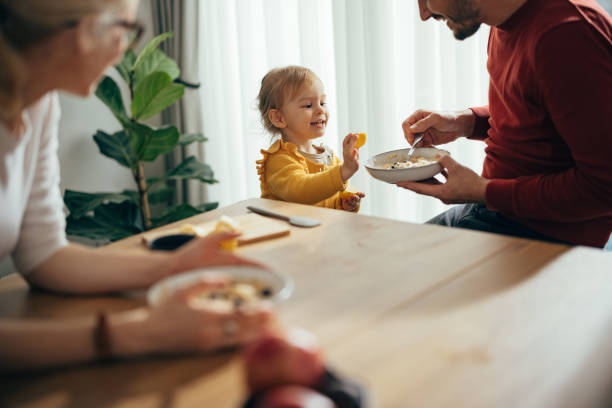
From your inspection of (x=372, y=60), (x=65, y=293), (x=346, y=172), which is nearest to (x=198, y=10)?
(x=372, y=60)

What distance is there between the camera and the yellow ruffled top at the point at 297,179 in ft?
6.04

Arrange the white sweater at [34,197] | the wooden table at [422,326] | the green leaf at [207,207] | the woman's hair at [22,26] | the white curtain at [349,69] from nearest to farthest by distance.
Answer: the wooden table at [422,326], the woman's hair at [22,26], the white sweater at [34,197], the white curtain at [349,69], the green leaf at [207,207]

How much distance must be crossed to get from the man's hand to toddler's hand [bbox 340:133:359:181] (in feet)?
0.71

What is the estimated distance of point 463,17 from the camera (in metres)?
1.70

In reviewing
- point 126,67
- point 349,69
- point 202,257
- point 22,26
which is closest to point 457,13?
point 349,69

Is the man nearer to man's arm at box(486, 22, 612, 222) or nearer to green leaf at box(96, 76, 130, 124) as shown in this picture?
man's arm at box(486, 22, 612, 222)

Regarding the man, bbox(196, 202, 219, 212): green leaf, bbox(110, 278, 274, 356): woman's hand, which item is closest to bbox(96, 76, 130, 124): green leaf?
bbox(196, 202, 219, 212): green leaf

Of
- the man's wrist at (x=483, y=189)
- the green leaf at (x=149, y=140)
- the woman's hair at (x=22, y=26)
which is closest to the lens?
the woman's hair at (x=22, y=26)

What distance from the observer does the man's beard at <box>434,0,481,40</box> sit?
1.66m

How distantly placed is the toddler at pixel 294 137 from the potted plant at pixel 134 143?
0.73 m

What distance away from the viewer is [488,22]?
5.50ft

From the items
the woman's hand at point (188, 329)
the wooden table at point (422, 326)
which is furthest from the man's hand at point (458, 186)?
the woman's hand at point (188, 329)

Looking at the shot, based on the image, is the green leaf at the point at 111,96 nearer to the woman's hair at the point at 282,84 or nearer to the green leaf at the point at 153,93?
the green leaf at the point at 153,93

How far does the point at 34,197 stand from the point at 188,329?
51 centimetres
